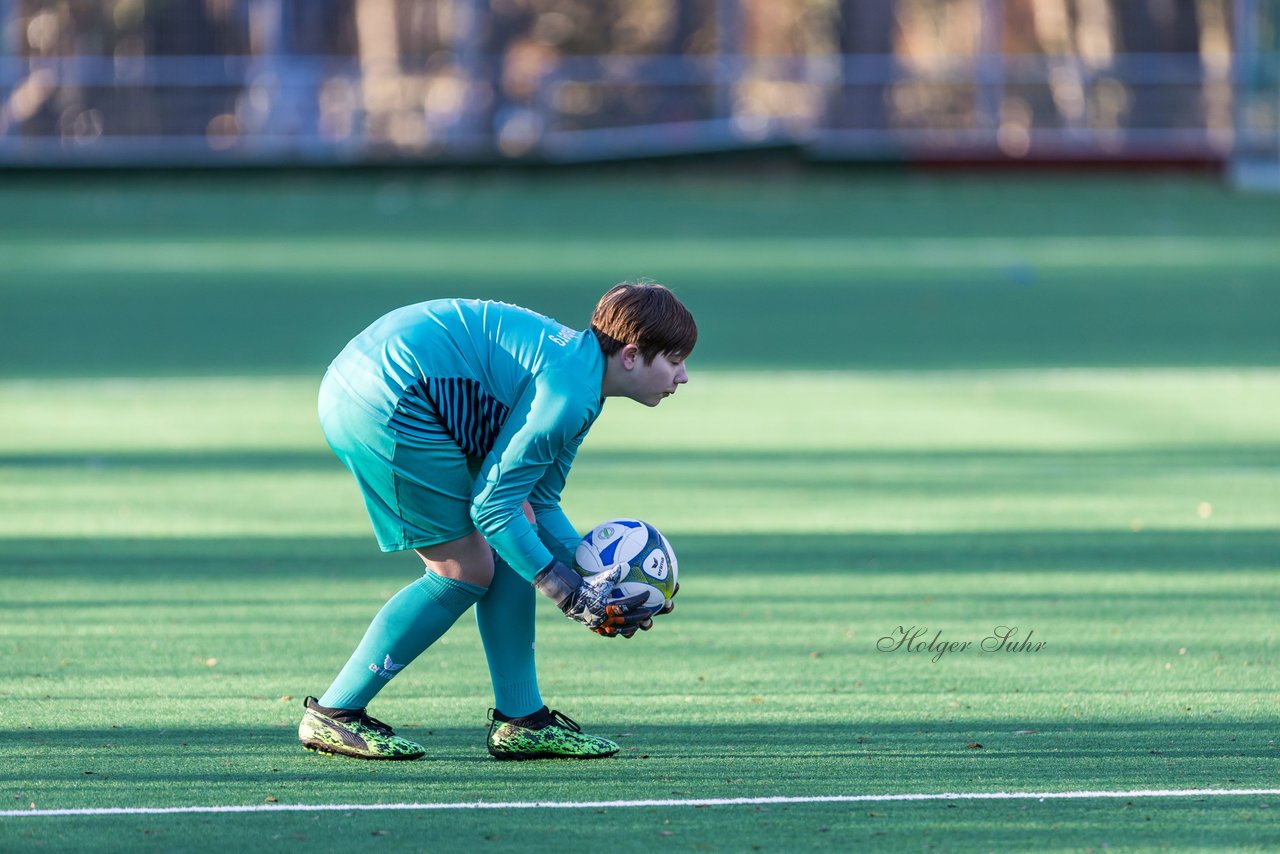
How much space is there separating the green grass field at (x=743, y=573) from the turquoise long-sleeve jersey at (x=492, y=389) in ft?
2.61

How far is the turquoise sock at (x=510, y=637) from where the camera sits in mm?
5375

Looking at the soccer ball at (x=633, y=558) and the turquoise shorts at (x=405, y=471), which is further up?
the turquoise shorts at (x=405, y=471)

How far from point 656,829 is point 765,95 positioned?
27286mm

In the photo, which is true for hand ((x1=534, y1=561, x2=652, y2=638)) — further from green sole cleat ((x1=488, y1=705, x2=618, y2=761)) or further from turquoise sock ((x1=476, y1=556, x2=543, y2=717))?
green sole cleat ((x1=488, y1=705, x2=618, y2=761))

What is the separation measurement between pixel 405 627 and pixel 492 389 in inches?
27.0

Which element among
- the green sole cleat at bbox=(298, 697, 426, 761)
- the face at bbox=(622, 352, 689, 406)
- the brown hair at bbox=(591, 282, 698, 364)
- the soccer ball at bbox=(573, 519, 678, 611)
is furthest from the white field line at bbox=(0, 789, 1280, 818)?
the brown hair at bbox=(591, 282, 698, 364)

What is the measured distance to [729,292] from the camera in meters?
19.5

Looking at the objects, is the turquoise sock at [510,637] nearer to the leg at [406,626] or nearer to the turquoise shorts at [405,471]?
the leg at [406,626]

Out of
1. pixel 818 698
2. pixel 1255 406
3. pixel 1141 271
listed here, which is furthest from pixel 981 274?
pixel 818 698

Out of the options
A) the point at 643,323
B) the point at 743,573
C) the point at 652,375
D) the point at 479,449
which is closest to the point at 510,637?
the point at 479,449

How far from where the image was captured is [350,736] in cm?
535

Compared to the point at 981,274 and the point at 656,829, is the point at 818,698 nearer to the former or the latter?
the point at 656,829

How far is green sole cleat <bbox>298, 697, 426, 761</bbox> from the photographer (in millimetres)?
5355

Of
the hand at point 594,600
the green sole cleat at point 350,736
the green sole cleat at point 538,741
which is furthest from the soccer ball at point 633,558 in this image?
the green sole cleat at point 350,736
